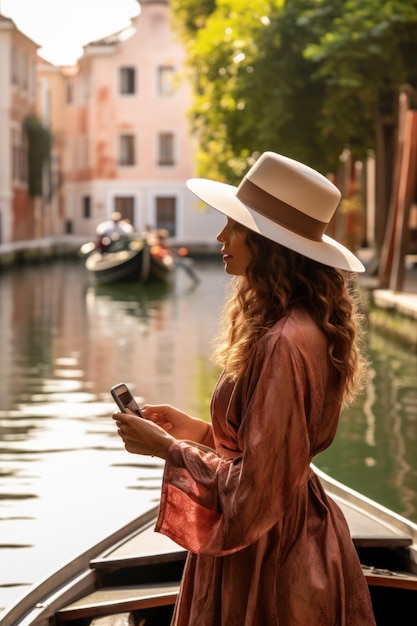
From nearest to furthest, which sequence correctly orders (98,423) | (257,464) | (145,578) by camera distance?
(257,464) → (145,578) → (98,423)

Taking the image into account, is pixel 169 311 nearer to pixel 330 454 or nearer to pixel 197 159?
pixel 197 159

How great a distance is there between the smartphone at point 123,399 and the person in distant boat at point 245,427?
58 millimetres

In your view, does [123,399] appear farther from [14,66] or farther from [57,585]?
[14,66]

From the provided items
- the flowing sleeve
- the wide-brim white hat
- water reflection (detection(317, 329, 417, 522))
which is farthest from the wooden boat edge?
water reflection (detection(317, 329, 417, 522))

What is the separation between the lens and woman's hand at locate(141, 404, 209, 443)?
279cm

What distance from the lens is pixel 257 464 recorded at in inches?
90.1

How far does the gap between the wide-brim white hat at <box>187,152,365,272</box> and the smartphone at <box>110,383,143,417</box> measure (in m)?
0.38

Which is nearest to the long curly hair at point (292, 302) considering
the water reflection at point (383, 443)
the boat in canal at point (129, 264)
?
the water reflection at point (383, 443)

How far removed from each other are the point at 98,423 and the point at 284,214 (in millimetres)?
6620

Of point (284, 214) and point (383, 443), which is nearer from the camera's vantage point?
point (284, 214)

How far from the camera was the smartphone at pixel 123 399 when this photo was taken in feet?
8.19

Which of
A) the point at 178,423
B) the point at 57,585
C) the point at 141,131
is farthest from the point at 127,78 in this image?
the point at 178,423

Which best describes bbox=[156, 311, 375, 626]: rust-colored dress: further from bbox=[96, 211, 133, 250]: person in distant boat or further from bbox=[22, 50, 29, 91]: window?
bbox=[22, 50, 29, 91]: window

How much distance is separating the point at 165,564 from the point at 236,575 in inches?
48.1
